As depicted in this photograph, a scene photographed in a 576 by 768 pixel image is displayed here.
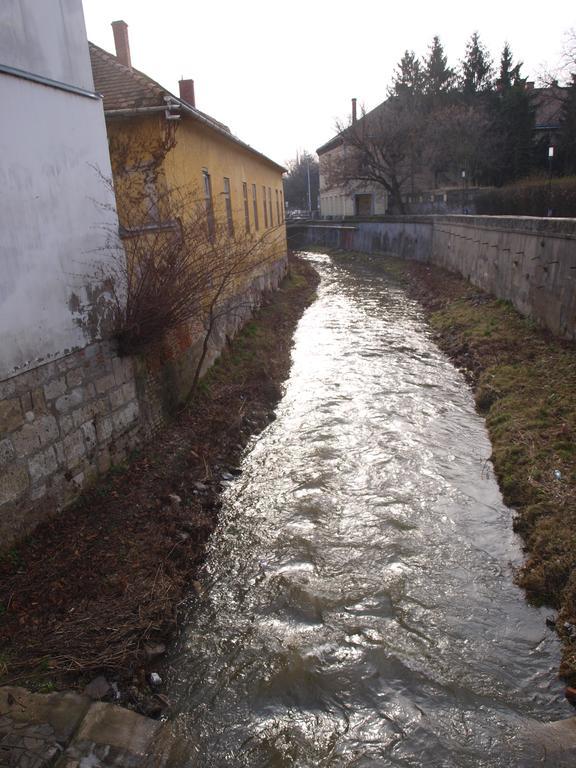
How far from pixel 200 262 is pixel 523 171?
36713 millimetres

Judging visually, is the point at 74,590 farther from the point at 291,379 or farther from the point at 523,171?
the point at 523,171

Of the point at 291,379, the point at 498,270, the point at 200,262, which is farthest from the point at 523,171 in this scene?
the point at 200,262

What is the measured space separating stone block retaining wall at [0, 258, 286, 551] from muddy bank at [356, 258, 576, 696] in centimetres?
465

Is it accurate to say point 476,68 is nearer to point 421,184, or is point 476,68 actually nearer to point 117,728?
point 421,184

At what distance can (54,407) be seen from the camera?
5.88 meters

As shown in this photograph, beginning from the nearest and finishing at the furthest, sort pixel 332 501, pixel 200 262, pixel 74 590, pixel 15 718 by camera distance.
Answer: pixel 15 718 → pixel 74 590 → pixel 332 501 → pixel 200 262

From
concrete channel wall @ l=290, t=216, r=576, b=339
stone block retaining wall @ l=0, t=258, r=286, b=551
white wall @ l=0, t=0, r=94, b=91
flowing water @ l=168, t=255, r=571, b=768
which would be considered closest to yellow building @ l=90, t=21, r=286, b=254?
white wall @ l=0, t=0, r=94, b=91

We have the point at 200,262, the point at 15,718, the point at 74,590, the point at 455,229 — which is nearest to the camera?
the point at 15,718

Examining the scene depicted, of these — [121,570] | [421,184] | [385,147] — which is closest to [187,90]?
[121,570]

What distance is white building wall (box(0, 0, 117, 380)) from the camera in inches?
204

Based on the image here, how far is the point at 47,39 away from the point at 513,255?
11926 millimetres

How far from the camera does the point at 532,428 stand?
821 centimetres

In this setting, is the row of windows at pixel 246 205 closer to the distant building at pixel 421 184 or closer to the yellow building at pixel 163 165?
the yellow building at pixel 163 165

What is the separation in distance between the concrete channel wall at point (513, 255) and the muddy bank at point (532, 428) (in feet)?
1.51
